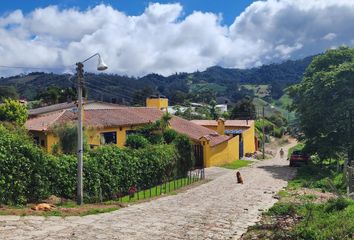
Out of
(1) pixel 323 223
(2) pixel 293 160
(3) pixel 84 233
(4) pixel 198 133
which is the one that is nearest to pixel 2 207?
(3) pixel 84 233

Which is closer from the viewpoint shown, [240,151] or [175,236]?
[175,236]

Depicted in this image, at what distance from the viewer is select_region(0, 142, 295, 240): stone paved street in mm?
11656

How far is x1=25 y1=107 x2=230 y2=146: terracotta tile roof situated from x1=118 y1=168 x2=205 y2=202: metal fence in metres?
7.25

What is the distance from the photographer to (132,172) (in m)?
23.0

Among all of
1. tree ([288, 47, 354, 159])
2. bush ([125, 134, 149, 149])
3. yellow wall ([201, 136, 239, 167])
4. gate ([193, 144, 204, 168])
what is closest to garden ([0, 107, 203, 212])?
bush ([125, 134, 149, 149])

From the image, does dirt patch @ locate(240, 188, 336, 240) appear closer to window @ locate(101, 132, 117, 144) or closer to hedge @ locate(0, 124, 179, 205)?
hedge @ locate(0, 124, 179, 205)

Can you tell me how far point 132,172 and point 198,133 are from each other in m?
19.7

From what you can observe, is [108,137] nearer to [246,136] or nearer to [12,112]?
[12,112]

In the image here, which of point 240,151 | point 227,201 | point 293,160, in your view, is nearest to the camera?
point 227,201

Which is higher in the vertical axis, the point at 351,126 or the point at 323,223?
the point at 351,126

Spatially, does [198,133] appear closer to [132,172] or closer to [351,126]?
[351,126]

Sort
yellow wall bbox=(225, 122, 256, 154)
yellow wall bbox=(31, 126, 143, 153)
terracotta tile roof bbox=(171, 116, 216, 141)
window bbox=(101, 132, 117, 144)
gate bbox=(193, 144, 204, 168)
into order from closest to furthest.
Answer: yellow wall bbox=(31, 126, 143, 153), window bbox=(101, 132, 117, 144), gate bbox=(193, 144, 204, 168), terracotta tile roof bbox=(171, 116, 216, 141), yellow wall bbox=(225, 122, 256, 154)

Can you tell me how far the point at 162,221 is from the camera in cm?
1374

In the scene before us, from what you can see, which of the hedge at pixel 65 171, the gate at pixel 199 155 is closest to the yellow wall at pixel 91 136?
the hedge at pixel 65 171
